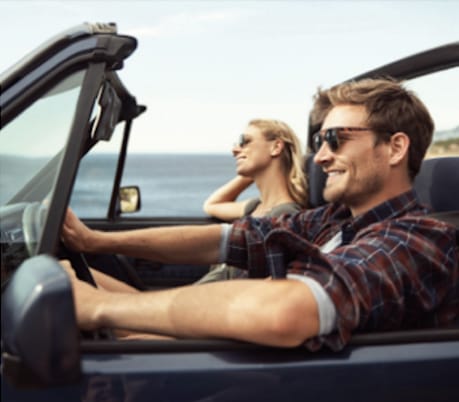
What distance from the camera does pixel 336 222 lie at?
8.76ft

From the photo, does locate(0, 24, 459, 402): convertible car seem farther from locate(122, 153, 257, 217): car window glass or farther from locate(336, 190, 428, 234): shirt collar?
locate(122, 153, 257, 217): car window glass

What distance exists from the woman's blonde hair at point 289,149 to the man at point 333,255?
1.10 m

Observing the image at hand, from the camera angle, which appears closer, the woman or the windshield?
the windshield

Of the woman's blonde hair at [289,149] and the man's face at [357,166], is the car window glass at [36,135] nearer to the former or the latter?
the man's face at [357,166]

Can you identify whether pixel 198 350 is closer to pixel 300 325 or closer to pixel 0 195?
pixel 300 325

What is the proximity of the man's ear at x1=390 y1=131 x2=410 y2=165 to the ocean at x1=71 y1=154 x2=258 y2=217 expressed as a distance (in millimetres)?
992

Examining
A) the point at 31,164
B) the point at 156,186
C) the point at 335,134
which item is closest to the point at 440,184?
the point at 335,134

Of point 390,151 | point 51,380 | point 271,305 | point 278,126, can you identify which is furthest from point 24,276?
point 278,126

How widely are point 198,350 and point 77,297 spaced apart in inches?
12.6

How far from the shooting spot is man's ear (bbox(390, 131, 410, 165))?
2414 millimetres

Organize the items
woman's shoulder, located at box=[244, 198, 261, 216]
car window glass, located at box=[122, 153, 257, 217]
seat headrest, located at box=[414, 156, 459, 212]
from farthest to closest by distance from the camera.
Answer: car window glass, located at box=[122, 153, 257, 217] → woman's shoulder, located at box=[244, 198, 261, 216] → seat headrest, located at box=[414, 156, 459, 212]

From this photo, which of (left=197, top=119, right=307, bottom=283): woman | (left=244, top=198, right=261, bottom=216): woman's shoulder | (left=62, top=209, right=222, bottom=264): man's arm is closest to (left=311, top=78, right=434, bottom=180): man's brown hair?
(left=62, top=209, right=222, bottom=264): man's arm

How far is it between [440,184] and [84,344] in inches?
61.9

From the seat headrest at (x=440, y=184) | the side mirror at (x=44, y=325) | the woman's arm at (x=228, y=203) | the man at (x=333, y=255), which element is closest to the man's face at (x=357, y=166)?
the man at (x=333, y=255)
